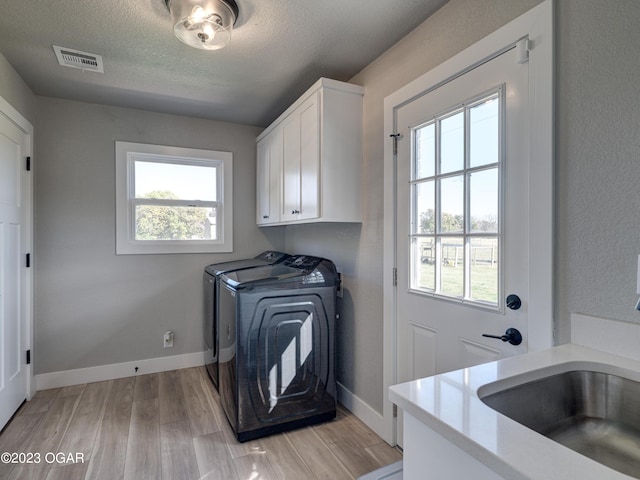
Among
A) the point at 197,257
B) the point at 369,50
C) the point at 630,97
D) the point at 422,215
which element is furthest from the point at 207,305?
the point at 630,97

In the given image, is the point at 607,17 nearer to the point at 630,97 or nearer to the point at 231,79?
the point at 630,97

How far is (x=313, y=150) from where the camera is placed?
90.1 inches

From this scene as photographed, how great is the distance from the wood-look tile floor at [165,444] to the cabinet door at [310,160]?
4.68 feet

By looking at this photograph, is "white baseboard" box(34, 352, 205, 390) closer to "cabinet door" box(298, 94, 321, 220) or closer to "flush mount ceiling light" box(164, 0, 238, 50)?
"cabinet door" box(298, 94, 321, 220)

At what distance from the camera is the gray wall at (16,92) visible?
7.20 ft

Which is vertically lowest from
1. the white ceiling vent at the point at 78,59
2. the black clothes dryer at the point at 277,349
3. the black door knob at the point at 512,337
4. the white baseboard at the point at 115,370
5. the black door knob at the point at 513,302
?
the white baseboard at the point at 115,370

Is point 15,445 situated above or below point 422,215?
below

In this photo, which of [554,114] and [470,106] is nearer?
[554,114]

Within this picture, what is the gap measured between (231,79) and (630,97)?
230cm

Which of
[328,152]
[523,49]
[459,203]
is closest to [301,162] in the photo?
[328,152]

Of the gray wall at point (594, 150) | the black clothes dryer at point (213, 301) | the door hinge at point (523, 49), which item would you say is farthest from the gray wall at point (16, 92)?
the door hinge at point (523, 49)

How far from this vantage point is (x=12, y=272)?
Result: 238cm

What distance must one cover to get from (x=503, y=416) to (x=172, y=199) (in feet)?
10.7

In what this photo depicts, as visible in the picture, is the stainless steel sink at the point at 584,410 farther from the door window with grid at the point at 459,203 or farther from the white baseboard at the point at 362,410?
the white baseboard at the point at 362,410
